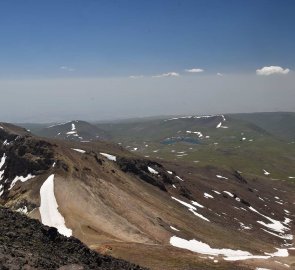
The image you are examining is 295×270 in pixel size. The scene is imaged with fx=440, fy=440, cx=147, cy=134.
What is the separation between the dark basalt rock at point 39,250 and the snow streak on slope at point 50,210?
2914cm

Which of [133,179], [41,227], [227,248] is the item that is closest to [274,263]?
[227,248]

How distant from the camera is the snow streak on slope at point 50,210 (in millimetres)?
74000

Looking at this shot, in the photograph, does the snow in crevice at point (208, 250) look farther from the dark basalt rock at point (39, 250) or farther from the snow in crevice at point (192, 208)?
the dark basalt rock at point (39, 250)

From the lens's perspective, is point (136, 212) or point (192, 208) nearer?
point (136, 212)

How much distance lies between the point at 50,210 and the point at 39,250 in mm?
44079

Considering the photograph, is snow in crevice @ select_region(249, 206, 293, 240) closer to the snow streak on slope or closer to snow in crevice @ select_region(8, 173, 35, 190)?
the snow streak on slope

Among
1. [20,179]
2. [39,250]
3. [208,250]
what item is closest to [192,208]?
[208,250]

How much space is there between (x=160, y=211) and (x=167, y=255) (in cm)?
3575

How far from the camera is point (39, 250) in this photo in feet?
124

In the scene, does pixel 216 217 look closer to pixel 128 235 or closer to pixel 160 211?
pixel 160 211

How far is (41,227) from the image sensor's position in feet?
141

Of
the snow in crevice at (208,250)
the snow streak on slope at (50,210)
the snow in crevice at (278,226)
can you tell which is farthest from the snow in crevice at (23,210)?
the snow in crevice at (278,226)

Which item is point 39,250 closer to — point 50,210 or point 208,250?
point 50,210

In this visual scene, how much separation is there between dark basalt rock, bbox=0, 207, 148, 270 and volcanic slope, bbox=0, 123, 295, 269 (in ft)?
57.8
